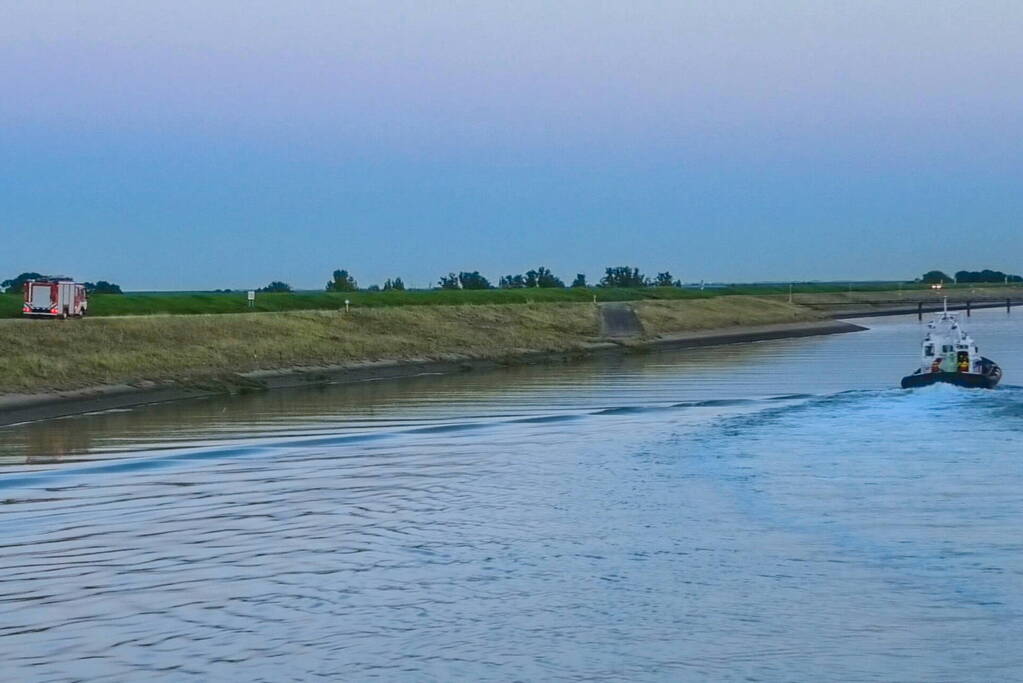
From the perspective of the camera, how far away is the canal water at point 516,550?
549 inches

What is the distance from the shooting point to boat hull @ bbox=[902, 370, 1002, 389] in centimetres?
4884

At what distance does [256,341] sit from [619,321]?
51.6 metres

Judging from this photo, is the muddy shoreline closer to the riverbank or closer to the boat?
the riverbank

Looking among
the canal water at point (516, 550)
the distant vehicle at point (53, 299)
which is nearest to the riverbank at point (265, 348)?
the distant vehicle at point (53, 299)

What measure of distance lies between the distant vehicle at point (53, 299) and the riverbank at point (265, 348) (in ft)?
14.3

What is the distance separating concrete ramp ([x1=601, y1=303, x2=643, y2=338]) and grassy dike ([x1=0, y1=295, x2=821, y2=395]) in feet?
3.34

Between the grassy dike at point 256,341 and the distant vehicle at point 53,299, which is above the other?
the distant vehicle at point 53,299

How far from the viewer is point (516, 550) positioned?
1953 centimetres

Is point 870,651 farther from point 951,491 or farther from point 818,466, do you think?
point 818,466

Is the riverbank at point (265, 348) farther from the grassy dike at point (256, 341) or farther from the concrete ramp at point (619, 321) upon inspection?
the concrete ramp at point (619, 321)

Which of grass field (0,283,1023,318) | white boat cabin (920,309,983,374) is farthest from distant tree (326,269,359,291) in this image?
white boat cabin (920,309,983,374)

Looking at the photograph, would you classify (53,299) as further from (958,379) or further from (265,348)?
(958,379)

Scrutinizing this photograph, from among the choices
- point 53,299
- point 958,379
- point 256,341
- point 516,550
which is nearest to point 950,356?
point 958,379

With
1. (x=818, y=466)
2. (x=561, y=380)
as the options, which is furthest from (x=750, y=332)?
(x=818, y=466)
